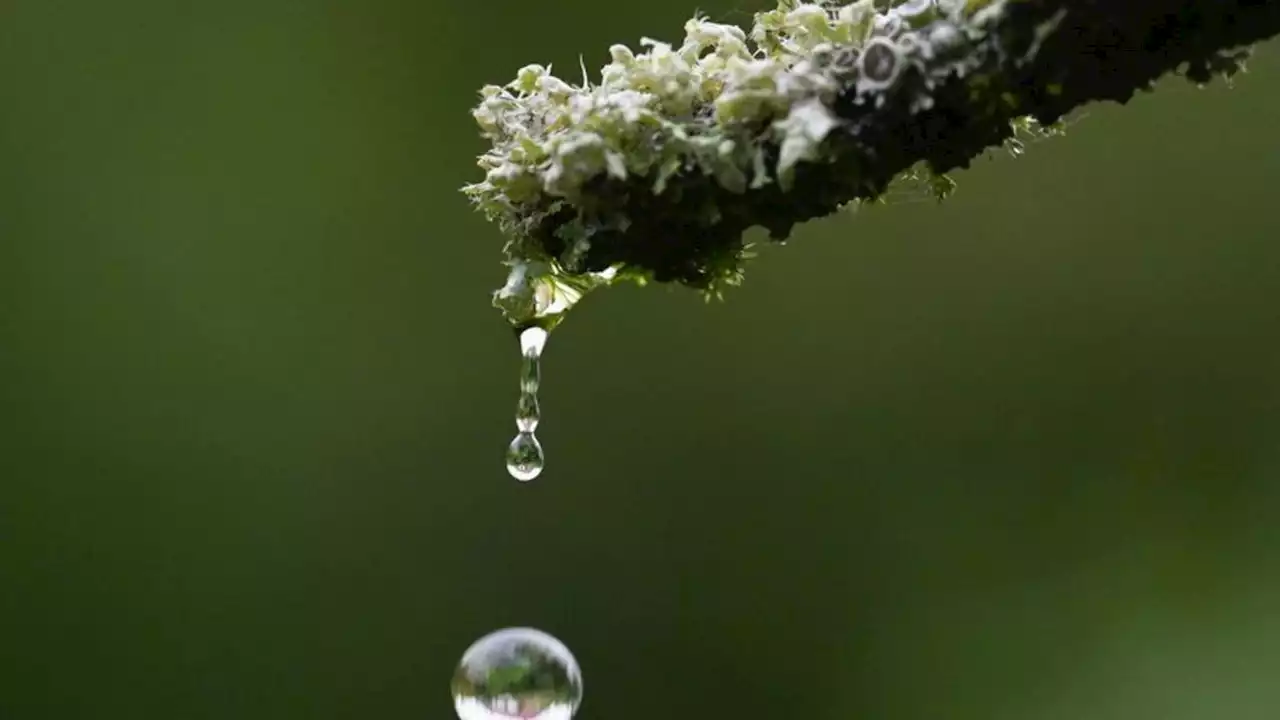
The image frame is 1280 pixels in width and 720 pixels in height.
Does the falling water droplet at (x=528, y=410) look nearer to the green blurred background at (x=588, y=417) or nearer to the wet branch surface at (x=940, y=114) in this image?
the wet branch surface at (x=940, y=114)

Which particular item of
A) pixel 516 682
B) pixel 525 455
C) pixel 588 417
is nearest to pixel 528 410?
pixel 525 455

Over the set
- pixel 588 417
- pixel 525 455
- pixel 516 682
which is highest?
pixel 588 417

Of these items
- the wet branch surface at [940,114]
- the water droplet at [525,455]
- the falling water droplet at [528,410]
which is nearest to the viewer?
the wet branch surface at [940,114]

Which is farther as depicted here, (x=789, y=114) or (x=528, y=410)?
(x=528, y=410)

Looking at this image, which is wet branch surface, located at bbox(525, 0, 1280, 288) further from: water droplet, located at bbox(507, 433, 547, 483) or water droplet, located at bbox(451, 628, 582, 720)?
water droplet, located at bbox(451, 628, 582, 720)

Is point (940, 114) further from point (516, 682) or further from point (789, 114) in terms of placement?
point (516, 682)

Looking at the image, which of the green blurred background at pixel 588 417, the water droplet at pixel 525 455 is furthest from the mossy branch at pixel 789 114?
the green blurred background at pixel 588 417

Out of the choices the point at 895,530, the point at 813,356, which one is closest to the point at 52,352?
the point at 813,356
